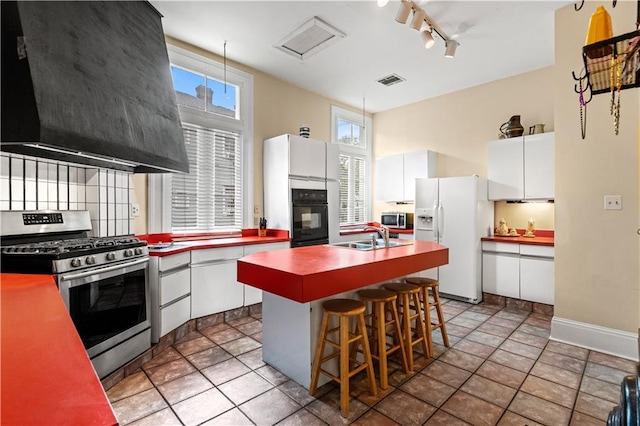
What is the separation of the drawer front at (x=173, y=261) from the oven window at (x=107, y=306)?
0.60 feet

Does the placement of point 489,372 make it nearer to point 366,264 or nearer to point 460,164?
point 366,264

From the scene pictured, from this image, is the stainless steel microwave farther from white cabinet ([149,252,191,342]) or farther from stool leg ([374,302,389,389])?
white cabinet ([149,252,191,342])

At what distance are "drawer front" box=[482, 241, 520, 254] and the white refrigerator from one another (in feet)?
0.30

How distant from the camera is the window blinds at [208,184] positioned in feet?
12.3

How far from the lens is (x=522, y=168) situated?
13.6 ft

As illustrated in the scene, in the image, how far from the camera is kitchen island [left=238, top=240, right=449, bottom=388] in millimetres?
1837

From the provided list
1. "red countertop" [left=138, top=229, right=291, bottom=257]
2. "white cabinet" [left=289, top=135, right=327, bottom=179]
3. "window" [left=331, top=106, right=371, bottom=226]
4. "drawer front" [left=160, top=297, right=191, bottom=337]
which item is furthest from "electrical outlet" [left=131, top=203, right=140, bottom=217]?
"window" [left=331, top=106, right=371, bottom=226]

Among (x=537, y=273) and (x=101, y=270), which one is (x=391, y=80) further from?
(x=101, y=270)

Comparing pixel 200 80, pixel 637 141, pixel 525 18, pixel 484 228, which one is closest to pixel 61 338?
pixel 200 80

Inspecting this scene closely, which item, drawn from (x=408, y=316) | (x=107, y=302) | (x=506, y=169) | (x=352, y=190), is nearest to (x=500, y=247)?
(x=506, y=169)

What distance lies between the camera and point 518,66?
4258mm

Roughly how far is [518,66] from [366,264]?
3.91m

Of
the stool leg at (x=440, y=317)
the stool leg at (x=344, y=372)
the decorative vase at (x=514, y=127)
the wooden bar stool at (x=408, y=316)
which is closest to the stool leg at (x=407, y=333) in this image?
the wooden bar stool at (x=408, y=316)

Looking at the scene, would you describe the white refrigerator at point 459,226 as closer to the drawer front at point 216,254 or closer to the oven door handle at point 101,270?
the drawer front at point 216,254
